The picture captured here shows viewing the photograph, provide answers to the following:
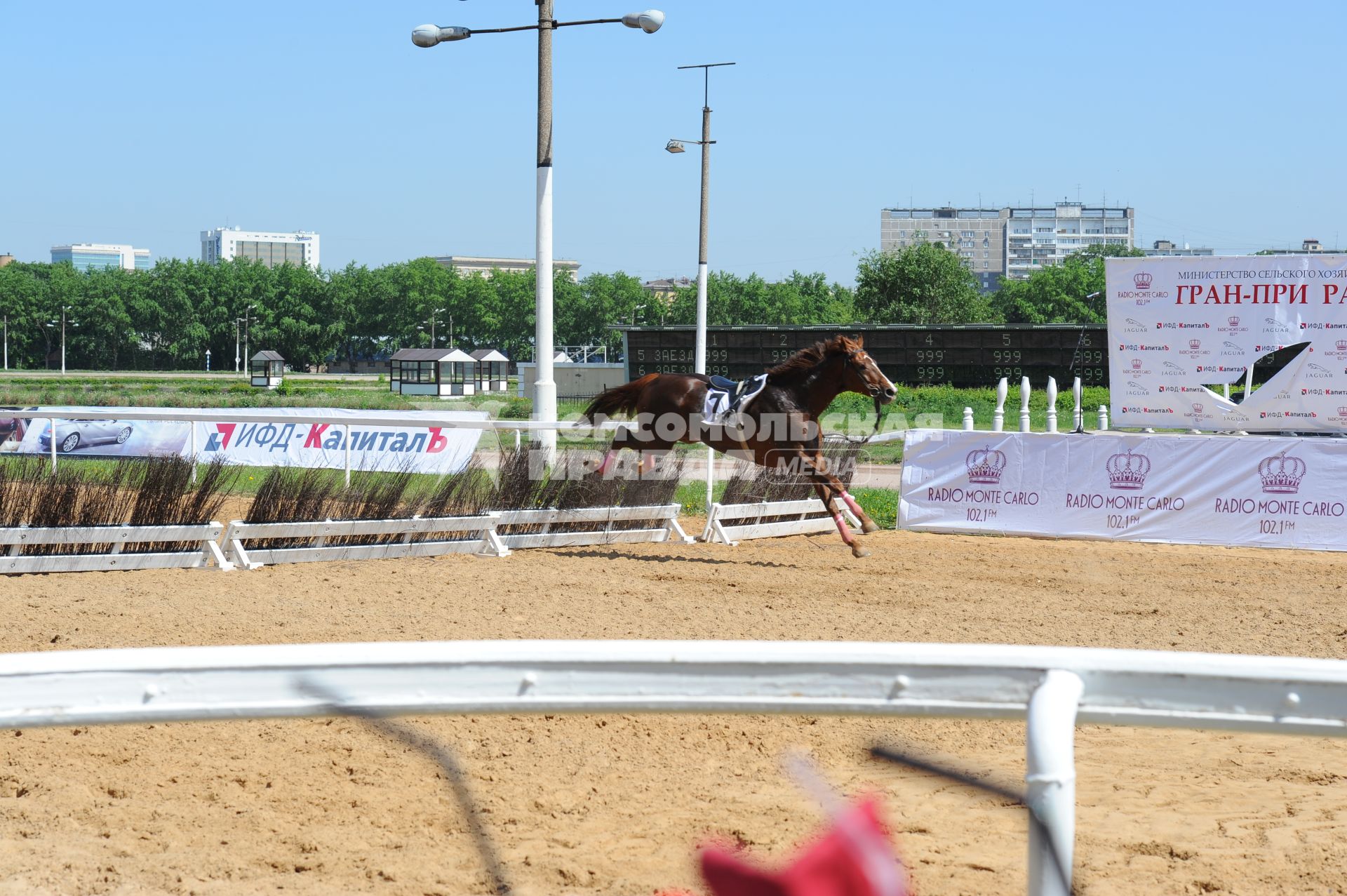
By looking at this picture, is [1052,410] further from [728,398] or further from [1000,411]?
[728,398]

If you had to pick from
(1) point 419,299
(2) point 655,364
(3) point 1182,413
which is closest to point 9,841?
(3) point 1182,413

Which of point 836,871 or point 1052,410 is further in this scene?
point 1052,410

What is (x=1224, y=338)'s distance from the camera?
14.5m

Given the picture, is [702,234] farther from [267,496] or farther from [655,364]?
[267,496]

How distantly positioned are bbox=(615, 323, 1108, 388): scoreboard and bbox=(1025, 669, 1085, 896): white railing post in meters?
30.1

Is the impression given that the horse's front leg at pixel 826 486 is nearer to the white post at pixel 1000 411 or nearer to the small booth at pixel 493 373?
the white post at pixel 1000 411

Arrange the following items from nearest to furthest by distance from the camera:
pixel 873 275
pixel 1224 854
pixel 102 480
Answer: pixel 1224 854 < pixel 102 480 < pixel 873 275

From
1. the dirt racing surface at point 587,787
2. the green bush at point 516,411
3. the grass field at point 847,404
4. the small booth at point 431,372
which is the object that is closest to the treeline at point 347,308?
the small booth at point 431,372

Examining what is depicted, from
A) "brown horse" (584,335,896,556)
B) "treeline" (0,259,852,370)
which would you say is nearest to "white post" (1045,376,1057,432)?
"brown horse" (584,335,896,556)

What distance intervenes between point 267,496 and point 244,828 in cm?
679

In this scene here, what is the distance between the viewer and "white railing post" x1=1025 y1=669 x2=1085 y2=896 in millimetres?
1837

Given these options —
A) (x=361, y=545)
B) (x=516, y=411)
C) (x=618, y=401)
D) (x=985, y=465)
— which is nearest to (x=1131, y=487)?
(x=985, y=465)

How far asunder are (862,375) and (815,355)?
541mm

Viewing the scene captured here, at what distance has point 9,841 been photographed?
12.9 ft
